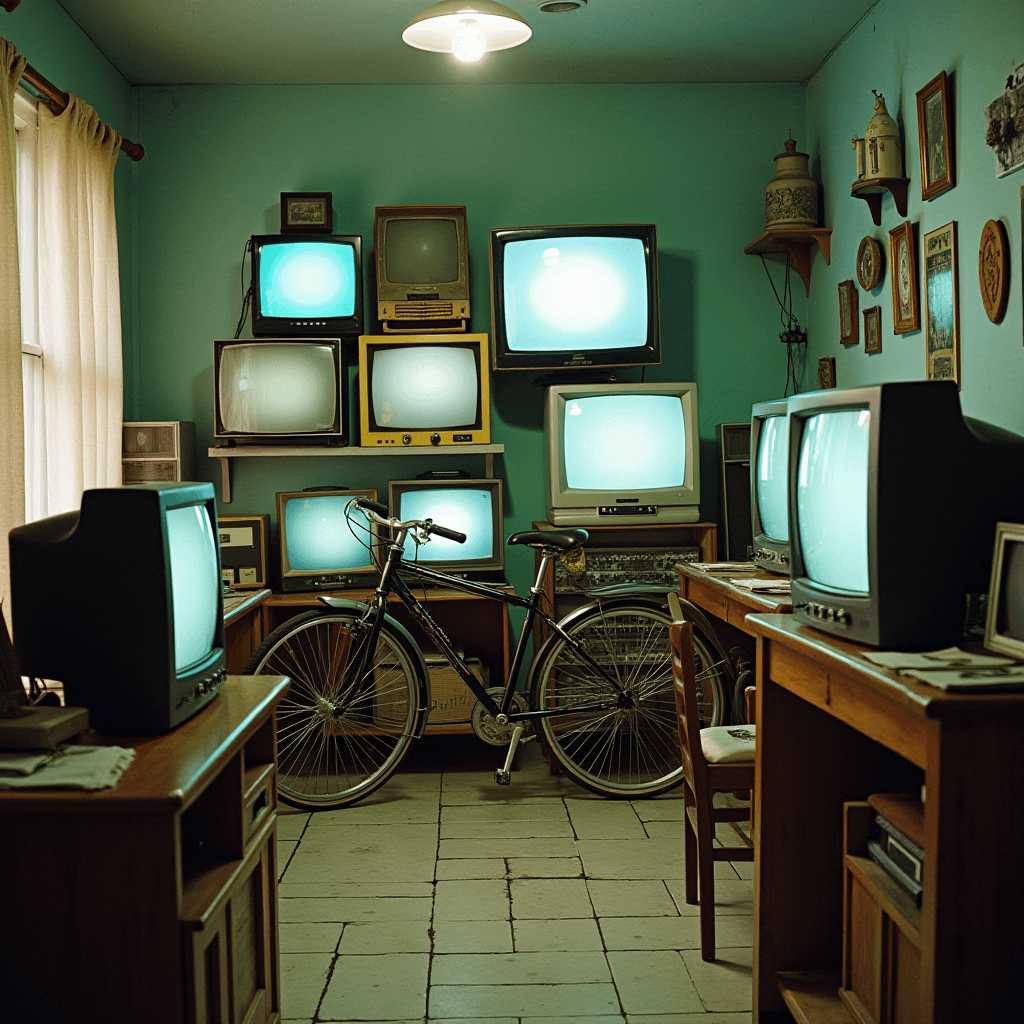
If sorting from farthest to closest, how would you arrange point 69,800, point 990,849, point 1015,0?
point 1015,0 → point 990,849 → point 69,800

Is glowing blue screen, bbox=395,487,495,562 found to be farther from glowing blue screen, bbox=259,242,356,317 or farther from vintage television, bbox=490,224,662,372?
glowing blue screen, bbox=259,242,356,317

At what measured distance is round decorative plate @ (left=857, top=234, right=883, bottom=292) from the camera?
3.42 m

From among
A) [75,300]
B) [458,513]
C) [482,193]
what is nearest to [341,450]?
[458,513]

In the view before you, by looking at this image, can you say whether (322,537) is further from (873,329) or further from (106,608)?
(106,608)

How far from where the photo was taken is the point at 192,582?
1.75 meters

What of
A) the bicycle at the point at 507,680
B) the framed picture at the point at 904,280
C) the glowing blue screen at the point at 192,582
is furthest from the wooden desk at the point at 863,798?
the framed picture at the point at 904,280

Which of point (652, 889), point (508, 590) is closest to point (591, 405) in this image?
point (508, 590)

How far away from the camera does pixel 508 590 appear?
3547 mm

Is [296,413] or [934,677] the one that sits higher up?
[296,413]

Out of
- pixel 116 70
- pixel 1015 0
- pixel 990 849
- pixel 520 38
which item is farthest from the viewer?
pixel 116 70

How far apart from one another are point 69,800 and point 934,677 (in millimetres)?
1150

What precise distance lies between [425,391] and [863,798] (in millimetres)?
2234

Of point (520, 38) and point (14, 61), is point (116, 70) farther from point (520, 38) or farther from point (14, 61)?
point (520, 38)

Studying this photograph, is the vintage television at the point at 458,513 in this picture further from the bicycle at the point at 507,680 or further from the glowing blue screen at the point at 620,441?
the glowing blue screen at the point at 620,441
